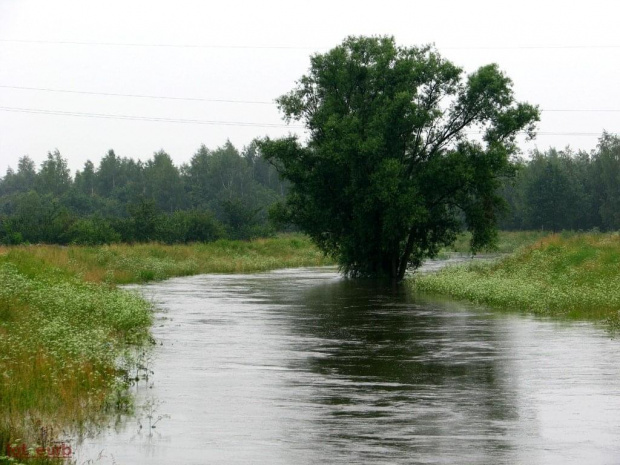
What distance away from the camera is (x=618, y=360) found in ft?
62.2

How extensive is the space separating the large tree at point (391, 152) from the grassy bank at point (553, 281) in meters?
3.45

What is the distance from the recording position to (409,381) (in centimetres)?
1694

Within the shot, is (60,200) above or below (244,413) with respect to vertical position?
above

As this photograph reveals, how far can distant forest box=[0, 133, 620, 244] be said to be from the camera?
7788cm

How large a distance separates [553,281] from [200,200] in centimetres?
12172

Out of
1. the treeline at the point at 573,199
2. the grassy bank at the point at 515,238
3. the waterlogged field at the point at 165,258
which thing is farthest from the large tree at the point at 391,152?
the treeline at the point at 573,199

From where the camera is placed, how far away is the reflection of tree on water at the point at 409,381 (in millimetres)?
12219

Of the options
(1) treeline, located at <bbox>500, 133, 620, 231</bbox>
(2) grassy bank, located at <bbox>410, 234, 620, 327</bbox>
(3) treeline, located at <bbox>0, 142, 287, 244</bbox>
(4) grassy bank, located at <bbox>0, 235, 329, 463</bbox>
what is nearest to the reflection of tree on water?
(2) grassy bank, located at <bbox>410, 234, 620, 327</bbox>

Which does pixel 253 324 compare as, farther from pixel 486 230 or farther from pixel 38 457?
pixel 486 230

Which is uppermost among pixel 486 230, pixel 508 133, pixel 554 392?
pixel 508 133

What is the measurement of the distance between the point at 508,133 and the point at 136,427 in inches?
1537

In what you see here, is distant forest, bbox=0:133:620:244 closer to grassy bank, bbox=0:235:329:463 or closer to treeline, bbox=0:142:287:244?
treeline, bbox=0:142:287:244

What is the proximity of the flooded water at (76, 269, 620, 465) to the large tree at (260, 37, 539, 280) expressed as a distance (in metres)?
18.5

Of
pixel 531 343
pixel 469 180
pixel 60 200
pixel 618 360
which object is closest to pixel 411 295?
pixel 469 180
